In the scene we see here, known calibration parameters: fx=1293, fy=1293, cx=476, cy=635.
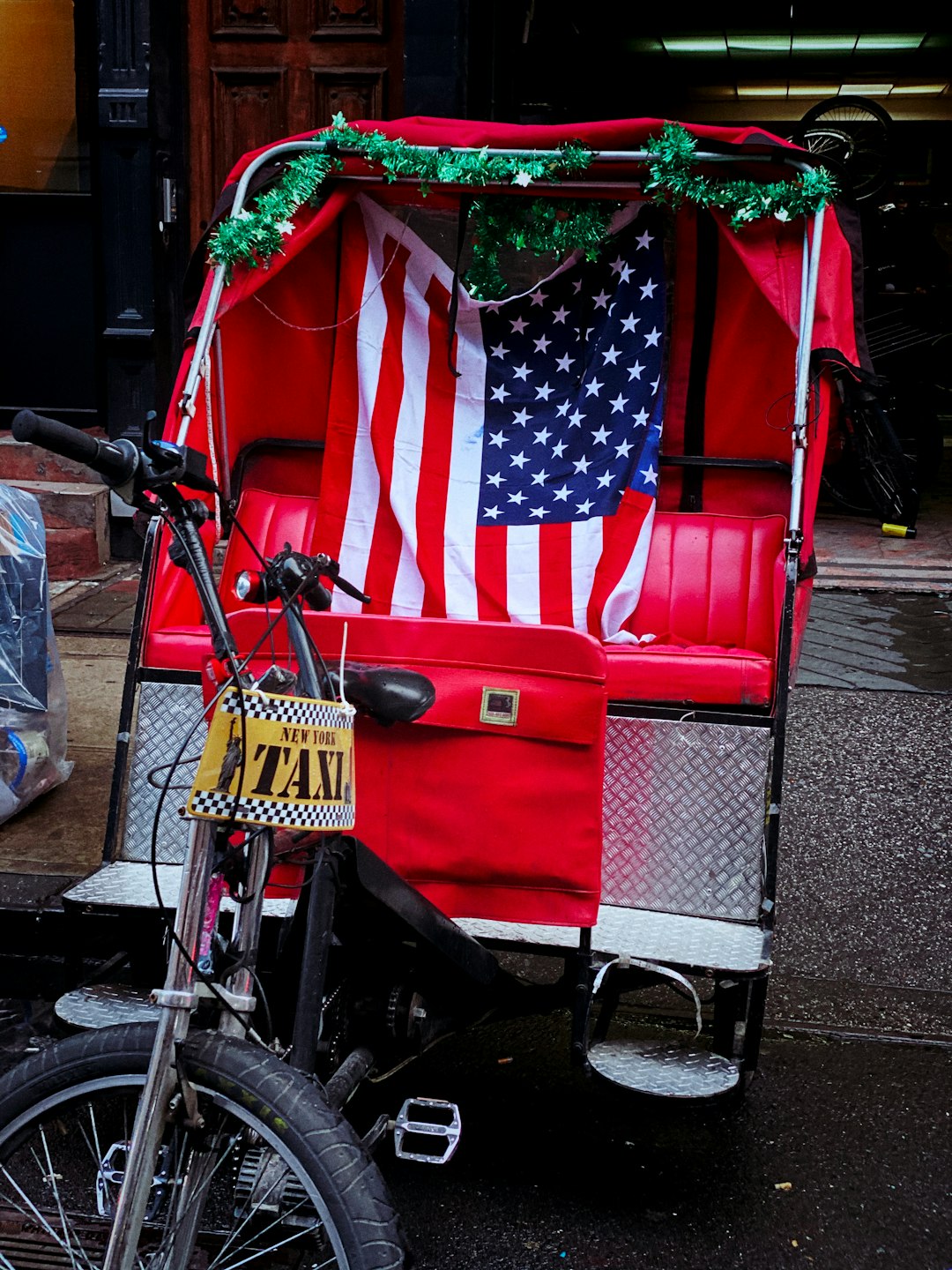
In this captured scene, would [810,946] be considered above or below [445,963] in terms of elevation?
below

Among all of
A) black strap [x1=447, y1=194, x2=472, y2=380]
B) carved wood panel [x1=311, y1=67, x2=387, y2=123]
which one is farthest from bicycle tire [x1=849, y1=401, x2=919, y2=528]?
black strap [x1=447, y1=194, x2=472, y2=380]

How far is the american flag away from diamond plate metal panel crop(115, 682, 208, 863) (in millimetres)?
905

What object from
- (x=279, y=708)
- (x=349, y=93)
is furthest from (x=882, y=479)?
(x=279, y=708)

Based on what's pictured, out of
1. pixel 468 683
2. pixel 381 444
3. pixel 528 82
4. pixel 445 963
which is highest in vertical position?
pixel 528 82

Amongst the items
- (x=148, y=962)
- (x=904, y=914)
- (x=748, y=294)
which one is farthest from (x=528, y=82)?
(x=148, y=962)

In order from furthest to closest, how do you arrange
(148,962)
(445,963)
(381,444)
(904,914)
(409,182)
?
1. (381,444)
2. (904,914)
3. (409,182)
4. (148,962)
5. (445,963)

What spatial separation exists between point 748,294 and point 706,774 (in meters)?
1.71

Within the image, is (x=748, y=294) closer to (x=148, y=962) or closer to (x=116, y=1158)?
(x=148, y=962)

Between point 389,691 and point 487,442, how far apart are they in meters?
2.13

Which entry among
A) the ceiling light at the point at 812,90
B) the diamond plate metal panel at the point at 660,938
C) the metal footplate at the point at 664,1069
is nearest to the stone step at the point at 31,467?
the diamond plate metal panel at the point at 660,938

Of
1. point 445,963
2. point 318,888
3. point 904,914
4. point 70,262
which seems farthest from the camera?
point 70,262

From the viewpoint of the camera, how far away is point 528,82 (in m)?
8.76

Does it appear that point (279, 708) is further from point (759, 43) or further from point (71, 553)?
point (759, 43)

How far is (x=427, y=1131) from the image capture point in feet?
8.29
